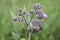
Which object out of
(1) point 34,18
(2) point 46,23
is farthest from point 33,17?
(2) point 46,23

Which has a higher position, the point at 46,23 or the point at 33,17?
the point at 46,23

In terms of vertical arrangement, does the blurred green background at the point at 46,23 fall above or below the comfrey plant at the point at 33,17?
above

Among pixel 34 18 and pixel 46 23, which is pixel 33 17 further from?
pixel 46 23

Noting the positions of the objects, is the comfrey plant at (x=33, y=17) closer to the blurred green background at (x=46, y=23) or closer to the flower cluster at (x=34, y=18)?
the flower cluster at (x=34, y=18)

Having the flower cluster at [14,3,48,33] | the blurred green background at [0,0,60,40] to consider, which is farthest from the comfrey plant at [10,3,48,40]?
the blurred green background at [0,0,60,40]

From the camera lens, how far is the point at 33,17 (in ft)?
6.81

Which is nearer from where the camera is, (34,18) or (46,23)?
(34,18)

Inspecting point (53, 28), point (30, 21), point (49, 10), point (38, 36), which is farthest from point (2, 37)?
point (49, 10)

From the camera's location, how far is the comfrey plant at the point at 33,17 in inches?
78.1

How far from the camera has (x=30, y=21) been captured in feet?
6.48

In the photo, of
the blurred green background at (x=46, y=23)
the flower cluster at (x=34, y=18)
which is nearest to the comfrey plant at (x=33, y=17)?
the flower cluster at (x=34, y=18)

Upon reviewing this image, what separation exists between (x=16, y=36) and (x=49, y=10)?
1.87m

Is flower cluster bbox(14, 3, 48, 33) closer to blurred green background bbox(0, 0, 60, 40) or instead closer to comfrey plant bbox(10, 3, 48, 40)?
comfrey plant bbox(10, 3, 48, 40)

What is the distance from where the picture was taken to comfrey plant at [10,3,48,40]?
1984 millimetres
